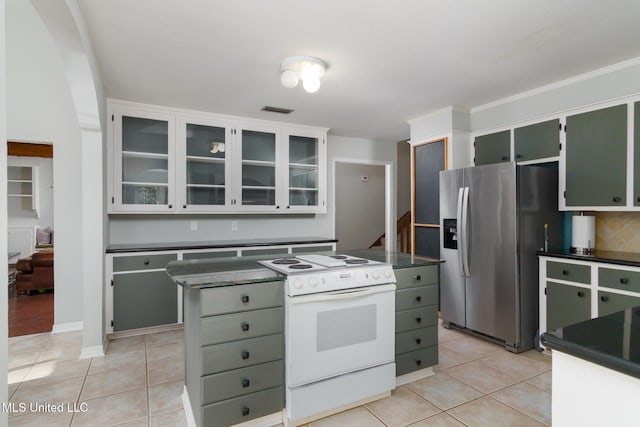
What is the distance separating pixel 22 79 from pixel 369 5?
3522 mm

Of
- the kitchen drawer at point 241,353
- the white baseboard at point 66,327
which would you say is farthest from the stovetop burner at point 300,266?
the white baseboard at point 66,327

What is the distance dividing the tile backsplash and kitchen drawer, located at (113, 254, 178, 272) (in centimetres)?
412

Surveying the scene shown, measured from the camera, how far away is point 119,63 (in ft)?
8.95

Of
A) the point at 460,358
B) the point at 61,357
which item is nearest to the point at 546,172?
the point at 460,358

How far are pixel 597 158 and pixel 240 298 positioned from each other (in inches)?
121

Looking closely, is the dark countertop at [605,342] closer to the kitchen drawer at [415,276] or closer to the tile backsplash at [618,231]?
the kitchen drawer at [415,276]

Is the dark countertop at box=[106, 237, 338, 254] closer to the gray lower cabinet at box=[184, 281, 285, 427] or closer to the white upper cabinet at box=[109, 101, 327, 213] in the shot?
the white upper cabinet at box=[109, 101, 327, 213]

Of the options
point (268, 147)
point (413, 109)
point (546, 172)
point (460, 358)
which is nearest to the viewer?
point (460, 358)

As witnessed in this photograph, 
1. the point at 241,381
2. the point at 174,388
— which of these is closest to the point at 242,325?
the point at 241,381

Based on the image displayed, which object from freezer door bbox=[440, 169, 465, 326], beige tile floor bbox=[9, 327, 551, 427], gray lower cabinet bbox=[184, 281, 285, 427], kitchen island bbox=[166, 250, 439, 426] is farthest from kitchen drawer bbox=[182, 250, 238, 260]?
freezer door bbox=[440, 169, 465, 326]

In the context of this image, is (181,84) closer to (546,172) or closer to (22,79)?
(22,79)

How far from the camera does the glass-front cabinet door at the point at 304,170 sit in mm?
4562

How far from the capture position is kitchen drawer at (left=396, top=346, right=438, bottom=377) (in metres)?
2.48

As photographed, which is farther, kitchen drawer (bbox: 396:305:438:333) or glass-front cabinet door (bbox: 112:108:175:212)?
glass-front cabinet door (bbox: 112:108:175:212)
